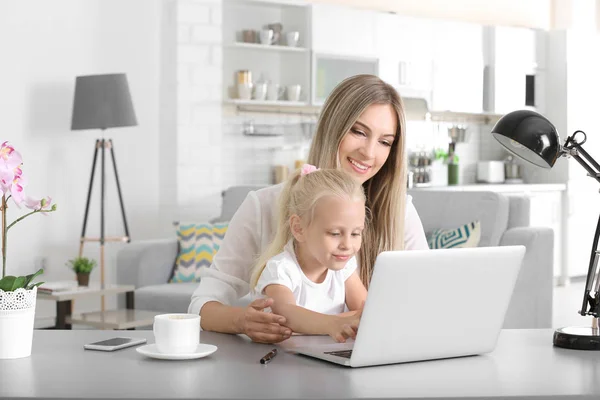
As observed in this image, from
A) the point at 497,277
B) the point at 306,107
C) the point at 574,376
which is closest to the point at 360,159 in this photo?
the point at 497,277

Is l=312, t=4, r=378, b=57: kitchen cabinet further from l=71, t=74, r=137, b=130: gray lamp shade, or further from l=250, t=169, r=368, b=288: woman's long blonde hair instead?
l=250, t=169, r=368, b=288: woman's long blonde hair

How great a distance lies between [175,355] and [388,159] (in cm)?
91

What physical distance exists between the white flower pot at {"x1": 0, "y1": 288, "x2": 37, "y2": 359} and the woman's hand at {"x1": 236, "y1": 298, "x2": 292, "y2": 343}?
40cm

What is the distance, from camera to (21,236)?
18.6ft

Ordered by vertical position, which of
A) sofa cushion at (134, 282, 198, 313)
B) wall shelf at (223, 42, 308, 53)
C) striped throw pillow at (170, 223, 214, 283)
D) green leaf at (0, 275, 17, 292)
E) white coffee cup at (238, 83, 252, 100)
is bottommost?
→ sofa cushion at (134, 282, 198, 313)

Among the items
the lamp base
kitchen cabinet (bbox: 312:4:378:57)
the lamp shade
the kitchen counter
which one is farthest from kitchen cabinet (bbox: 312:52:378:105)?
the lamp base

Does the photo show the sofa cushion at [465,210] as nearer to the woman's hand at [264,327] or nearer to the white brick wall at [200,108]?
the white brick wall at [200,108]

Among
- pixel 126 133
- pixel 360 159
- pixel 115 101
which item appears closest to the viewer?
pixel 360 159

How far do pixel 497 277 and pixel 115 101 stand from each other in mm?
4264

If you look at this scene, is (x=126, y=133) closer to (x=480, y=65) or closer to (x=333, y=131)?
(x=480, y=65)

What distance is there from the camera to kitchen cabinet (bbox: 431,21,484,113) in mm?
7773

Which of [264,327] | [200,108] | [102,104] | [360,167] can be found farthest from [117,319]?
[264,327]

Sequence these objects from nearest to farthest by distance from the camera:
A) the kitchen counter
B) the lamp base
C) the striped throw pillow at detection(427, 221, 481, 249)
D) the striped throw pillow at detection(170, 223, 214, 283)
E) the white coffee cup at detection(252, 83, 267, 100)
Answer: the lamp base
the striped throw pillow at detection(427, 221, 481, 249)
the striped throw pillow at detection(170, 223, 214, 283)
the white coffee cup at detection(252, 83, 267, 100)
the kitchen counter

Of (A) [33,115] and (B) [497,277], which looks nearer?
(B) [497,277]
